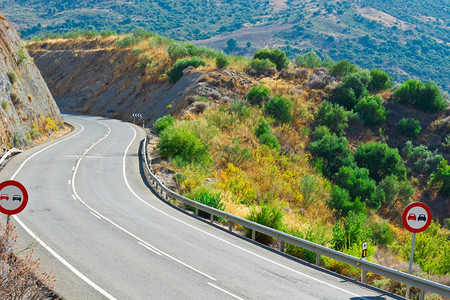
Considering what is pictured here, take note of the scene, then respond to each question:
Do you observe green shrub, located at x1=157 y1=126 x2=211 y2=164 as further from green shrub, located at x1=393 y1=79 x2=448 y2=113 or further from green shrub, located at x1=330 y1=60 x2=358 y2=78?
green shrub, located at x1=330 y1=60 x2=358 y2=78

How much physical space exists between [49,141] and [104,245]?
82.0 feet

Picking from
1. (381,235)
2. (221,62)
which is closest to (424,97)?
(221,62)

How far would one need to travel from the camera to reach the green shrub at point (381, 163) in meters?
38.0

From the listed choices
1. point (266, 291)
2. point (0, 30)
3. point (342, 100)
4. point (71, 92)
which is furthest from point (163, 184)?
point (71, 92)

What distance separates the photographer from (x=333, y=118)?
4319 centimetres

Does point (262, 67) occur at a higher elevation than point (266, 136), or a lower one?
higher

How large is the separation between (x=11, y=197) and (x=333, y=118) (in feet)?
120

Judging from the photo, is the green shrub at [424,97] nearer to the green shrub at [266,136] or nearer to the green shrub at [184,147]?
the green shrub at [266,136]

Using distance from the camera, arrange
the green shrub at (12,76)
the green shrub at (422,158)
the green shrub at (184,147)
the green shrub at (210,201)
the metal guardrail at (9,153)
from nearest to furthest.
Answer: the green shrub at (210,201) → the metal guardrail at (9,153) → the green shrub at (184,147) → the green shrub at (12,76) → the green shrub at (422,158)

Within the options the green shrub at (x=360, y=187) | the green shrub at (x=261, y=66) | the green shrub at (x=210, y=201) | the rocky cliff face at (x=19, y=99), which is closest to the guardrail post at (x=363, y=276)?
the green shrub at (x=210, y=201)

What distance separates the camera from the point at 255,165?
30156mm

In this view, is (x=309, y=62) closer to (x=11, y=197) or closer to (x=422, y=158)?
(x=422, y=158)

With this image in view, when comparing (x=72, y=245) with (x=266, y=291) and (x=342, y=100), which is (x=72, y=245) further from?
(x=342, y=100)

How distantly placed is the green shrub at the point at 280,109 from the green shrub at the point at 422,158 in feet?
38.2
